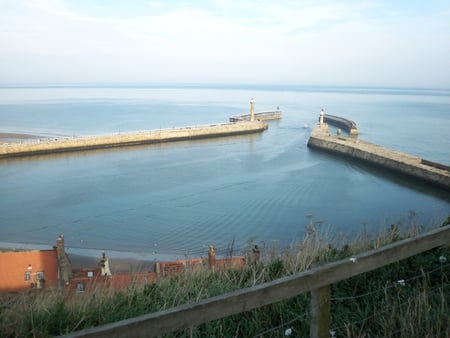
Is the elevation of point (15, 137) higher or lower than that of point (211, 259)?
lower

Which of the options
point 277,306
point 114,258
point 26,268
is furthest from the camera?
point 114,258

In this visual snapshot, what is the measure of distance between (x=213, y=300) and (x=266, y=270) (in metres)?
2.00

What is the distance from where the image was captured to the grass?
229 centimetres

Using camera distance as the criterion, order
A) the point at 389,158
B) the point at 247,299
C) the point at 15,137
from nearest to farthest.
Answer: the point at 247,299 → the point at 389,158 → the point at 15,137

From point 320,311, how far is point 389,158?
86.1 feet

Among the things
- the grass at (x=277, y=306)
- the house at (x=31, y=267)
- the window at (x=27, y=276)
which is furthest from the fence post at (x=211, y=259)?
the window at (x=27, y=276)

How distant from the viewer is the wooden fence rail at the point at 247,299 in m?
1.37

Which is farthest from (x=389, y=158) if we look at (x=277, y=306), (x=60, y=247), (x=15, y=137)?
(x=15, y=137)

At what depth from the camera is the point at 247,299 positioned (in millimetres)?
1573

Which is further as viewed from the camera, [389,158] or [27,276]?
[389,158]

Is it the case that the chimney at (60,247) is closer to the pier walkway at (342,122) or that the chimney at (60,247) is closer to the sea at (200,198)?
the sea at (200,198)

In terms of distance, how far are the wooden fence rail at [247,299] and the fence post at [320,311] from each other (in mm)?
12

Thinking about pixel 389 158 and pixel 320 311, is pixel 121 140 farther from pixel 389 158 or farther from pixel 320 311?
pixel 320 311

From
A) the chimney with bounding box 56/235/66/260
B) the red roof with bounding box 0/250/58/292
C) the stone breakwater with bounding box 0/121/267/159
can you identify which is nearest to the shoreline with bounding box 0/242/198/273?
the red roof with bounding box 0/250/58/292
